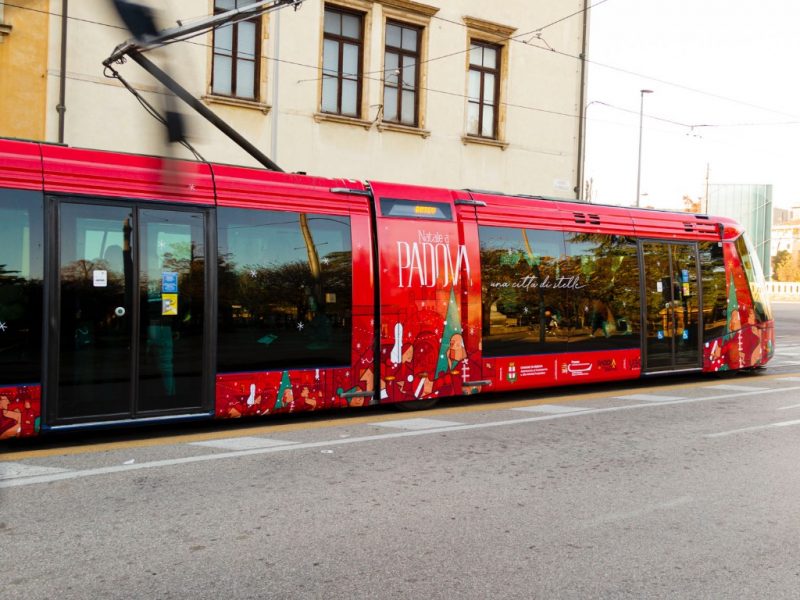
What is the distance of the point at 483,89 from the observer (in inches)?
832

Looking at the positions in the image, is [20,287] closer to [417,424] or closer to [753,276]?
[417,424]

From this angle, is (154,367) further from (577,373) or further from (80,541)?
(577,373)

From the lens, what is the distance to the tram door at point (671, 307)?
1303cm

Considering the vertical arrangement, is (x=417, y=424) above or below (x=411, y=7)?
below

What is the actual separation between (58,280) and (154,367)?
1211mm

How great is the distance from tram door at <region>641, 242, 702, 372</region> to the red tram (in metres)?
0.03

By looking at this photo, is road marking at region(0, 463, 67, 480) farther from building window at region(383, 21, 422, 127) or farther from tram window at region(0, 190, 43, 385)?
building window at region(383, 21, 422, 127)

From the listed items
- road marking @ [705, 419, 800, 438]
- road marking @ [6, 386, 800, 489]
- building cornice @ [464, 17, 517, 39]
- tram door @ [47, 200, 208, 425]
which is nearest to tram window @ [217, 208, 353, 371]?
tram door @ [47, 200, 208, 425]

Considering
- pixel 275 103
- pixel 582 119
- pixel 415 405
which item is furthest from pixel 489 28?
pixel 415 405

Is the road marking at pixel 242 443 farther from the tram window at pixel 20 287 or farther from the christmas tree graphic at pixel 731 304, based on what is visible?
the christmas tree graphic at pixel 731 304

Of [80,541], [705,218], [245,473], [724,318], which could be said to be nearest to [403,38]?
[705,218]

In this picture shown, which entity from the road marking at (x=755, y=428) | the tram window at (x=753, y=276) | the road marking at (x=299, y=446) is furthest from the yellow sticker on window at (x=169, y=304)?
the tram window at (x=753, y=276)

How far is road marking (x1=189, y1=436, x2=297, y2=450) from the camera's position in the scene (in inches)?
303

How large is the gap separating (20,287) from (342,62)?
12428mm
